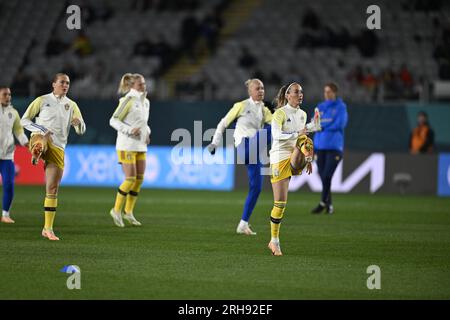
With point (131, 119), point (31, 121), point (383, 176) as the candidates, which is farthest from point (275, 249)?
point (383, 176)

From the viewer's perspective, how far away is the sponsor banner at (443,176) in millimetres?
23766

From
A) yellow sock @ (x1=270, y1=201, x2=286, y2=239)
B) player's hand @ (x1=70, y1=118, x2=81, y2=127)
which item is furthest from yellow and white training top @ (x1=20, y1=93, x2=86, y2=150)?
yellow sock @ (x1=270, y1=201, x2=286, y2=239)

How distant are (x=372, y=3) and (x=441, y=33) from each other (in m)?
3.33

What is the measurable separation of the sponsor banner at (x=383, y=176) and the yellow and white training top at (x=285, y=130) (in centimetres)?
1227

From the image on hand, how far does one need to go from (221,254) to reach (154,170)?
1428 cm

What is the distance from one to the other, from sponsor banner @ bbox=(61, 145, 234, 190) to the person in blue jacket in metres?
7.05

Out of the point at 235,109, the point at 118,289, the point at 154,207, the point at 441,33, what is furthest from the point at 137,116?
the point at 441,33

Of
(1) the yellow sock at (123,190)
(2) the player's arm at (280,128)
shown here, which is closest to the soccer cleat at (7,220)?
(1) the yellow sock at (123,190)

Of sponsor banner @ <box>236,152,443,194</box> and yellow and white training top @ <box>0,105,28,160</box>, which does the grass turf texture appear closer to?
yellow and white training top @ <box>0,105,28,160</box>

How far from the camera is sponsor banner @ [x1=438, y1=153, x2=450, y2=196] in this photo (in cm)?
2377

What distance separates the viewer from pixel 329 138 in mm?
18266

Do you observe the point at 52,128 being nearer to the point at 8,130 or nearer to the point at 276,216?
the point at 8,130

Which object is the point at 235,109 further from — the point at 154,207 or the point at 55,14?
the point at 55,14

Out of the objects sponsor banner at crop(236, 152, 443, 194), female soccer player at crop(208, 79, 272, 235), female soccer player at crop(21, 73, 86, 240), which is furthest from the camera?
sponsor banner at crop(236, 152, 443, 194)
